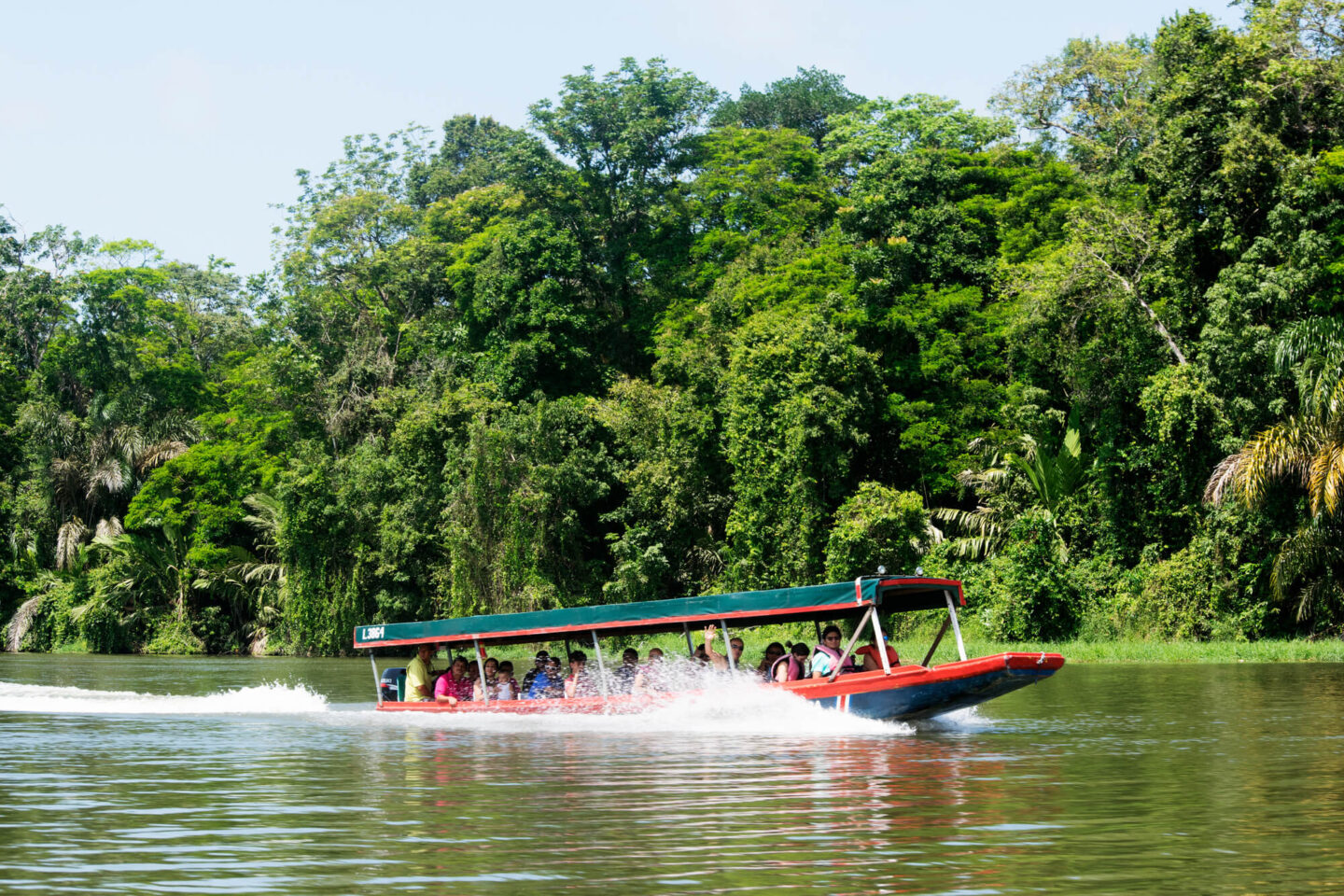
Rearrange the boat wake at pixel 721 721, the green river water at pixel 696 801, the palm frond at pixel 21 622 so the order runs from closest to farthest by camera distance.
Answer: the green river water at pixel 696 801 < the boat wake at pixel 721 721 < the palm frond at pixel 21 622

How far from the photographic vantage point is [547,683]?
20.2m

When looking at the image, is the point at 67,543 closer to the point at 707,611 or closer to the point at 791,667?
the point at 707,611

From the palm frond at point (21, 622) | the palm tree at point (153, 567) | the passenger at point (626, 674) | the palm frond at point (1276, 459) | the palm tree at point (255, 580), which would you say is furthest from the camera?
the palm frond at point (21, 622)

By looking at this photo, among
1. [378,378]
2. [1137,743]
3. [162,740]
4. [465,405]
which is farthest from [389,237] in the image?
[1137,743]

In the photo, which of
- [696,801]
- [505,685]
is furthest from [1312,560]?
[696,801]

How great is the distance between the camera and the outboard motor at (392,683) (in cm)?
2147

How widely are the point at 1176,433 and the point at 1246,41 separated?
987 cm

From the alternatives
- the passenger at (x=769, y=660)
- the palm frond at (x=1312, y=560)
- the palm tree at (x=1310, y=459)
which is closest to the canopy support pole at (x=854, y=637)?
the passenger at (x=769, y=660)

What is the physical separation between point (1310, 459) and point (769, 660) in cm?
1746

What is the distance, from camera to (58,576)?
52500mm

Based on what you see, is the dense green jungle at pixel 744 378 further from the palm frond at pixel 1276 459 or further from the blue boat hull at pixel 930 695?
the blue boat hull at pixel 930 695

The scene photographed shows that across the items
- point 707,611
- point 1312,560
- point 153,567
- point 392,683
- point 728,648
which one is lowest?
point 392,683

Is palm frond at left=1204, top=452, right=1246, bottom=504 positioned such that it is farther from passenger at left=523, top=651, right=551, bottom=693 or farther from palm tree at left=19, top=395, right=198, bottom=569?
palm tree at left=19, top=395, right=198, bottom=569

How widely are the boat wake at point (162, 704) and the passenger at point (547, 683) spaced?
13.9 feet
